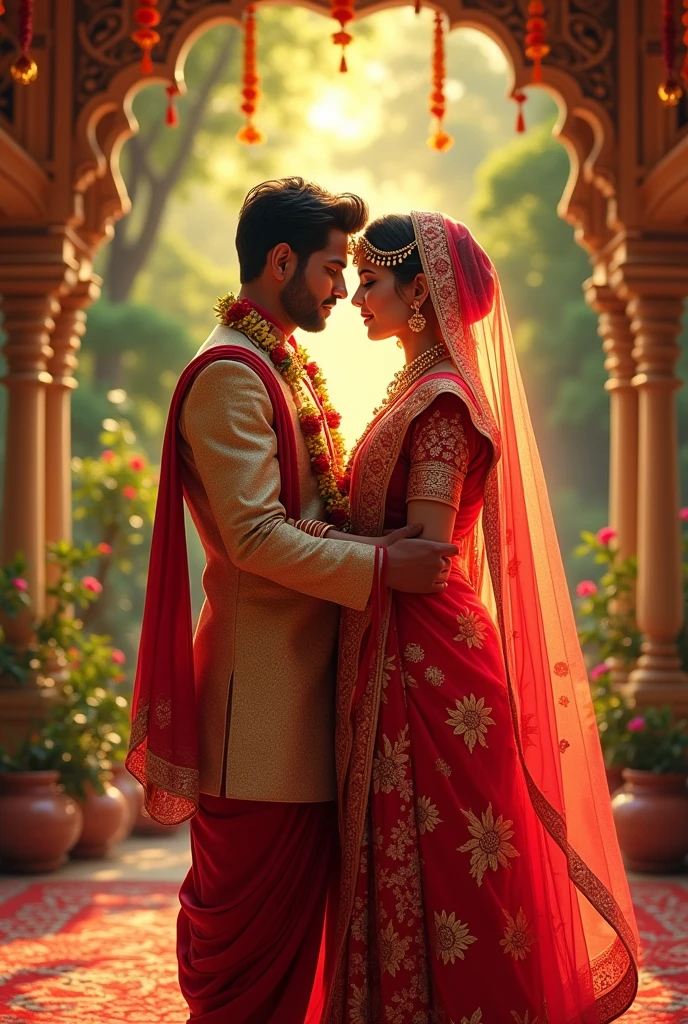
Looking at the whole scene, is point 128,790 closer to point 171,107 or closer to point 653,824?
point 653,824

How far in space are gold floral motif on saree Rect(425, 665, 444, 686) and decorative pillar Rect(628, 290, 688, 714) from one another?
3057 millimetres

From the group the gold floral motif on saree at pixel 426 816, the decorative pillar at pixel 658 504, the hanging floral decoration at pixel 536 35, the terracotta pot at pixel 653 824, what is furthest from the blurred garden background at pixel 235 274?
the gold floral motif on saree at pixel 426 816

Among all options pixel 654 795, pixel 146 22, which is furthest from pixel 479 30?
pixel 654 795

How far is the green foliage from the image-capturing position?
5.54 metres

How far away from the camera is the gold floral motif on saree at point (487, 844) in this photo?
9.20 feet

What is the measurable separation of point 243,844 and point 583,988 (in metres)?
0.79

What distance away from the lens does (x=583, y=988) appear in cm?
284

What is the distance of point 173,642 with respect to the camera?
9.75ft

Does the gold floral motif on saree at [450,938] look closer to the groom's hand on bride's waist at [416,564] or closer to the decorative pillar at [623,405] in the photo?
the groom's hand on bride's waist at [416,564]

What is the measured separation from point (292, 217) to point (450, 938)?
1626mm

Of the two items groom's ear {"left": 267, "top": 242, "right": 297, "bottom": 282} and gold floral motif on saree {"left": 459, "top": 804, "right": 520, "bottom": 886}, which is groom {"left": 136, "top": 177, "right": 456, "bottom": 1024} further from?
gold floral motif on saree {"left": 459, "top": 804, "right": 520, "bottom": 886}

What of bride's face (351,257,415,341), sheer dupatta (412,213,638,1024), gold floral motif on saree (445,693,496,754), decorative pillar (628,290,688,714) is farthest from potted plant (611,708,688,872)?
bride's face (351,257,415,341)

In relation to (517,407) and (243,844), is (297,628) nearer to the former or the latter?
(243,844)

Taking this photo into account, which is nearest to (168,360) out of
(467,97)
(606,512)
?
(606,512)
